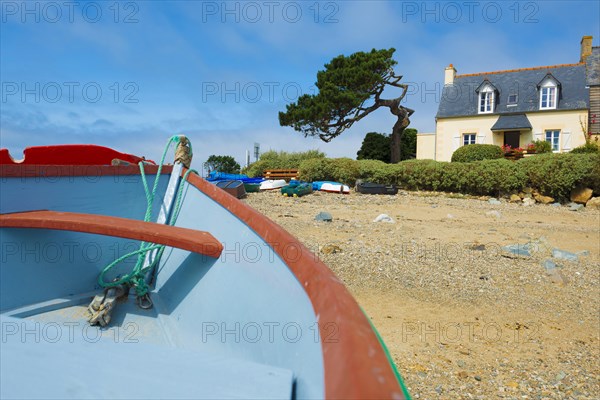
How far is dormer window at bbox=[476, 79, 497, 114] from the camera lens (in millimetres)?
25266

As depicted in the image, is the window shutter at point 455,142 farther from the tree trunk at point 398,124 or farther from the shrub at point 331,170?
the shrub at point 331,170

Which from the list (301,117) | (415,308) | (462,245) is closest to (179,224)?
(415,308)

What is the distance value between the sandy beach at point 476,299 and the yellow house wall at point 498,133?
15.3 metres

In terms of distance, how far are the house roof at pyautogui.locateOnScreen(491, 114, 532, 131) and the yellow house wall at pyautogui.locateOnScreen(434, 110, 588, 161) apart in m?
0.34

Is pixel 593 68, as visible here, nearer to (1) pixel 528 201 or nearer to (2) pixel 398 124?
(2) pixel 398 124

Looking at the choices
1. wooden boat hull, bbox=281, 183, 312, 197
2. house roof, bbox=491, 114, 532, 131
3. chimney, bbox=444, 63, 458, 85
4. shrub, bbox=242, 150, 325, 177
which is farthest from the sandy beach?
chimney, bbox=444, 63, 458, 85

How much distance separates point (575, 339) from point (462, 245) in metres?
3.70

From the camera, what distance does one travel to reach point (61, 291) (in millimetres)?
2477

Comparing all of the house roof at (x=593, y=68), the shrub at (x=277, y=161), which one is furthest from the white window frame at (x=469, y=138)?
the shrub at (x=277, y=161)

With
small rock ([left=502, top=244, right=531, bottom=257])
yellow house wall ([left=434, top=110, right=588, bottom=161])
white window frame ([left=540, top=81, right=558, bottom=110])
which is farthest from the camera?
white window frame ([left=540, top=81, right=558, bottom=110])

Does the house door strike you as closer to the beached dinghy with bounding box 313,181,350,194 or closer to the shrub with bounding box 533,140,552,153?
the shrub with bounding box 533,140,552,153

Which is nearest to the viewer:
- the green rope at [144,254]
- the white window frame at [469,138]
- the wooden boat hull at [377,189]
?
the green rope at [144,254]

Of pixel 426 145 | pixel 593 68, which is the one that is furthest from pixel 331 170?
pixel 593 68

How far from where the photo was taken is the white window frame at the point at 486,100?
2530 centimetres
